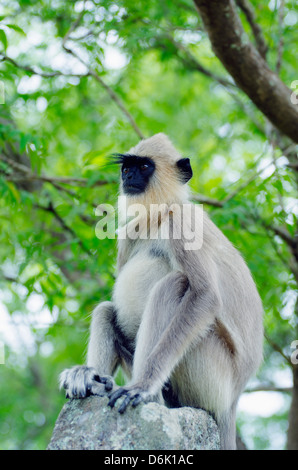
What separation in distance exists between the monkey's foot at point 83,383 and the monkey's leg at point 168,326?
0.21 m

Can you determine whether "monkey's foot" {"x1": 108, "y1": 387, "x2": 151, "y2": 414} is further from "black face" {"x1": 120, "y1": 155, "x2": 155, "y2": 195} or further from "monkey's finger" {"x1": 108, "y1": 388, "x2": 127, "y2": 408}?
"black face" {"x1": 120, "y1": 155, "x2": 155, "y2": 195}

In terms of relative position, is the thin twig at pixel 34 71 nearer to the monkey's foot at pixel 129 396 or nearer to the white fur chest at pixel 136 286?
the white fur chest at pixel 136 286

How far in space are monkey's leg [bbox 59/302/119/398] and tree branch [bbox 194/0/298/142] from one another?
2718 millimetres

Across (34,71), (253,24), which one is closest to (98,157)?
(34,71)

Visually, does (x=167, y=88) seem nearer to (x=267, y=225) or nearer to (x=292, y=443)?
(x=267, y=225)

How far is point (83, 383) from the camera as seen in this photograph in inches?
145

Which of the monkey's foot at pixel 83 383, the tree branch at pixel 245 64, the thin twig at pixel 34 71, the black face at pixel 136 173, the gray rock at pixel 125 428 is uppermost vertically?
Result: the thin twig at pixel 34 71

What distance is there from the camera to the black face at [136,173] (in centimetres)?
504

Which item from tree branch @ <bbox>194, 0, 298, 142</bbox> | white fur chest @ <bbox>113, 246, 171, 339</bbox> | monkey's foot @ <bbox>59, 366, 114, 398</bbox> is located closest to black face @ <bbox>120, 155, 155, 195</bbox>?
white fur chest @ <bbox>113, 246, 171, 339</bbox>

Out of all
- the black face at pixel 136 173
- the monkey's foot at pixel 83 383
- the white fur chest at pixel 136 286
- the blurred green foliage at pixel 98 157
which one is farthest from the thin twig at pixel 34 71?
the monkey's foot at pixel 83 383

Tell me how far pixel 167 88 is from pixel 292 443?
8783mm

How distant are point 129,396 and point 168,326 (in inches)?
29.4

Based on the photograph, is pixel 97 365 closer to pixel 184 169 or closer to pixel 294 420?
pixel 184 169

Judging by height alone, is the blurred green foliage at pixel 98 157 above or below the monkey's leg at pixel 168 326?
above
